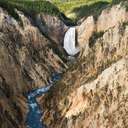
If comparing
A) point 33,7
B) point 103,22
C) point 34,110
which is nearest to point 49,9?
point 33,7

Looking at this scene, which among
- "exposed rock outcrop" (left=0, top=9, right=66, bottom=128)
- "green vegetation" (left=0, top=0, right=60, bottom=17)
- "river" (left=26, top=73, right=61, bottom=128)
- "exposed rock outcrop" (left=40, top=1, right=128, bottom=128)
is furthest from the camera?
"green vegetation" (left=0, top=0, right=60, bottom=17)

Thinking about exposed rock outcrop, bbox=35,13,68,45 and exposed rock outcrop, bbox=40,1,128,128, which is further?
exposed rock outcrop, bbox=35,13,68,45

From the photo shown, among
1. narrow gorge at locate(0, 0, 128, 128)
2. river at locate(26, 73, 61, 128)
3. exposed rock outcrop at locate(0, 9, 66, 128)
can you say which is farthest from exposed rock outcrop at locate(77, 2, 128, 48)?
river at locate(26, 73, 61, 128)

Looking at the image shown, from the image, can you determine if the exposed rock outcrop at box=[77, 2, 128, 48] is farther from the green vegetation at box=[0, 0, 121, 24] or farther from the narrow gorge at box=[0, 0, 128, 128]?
the green vegetation at box=[0, 0, 121, 24]

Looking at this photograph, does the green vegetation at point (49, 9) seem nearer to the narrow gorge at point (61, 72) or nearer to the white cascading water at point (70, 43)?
the narrow gorge at point (61, 72)

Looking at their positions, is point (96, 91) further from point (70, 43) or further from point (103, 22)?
point (70, 43)

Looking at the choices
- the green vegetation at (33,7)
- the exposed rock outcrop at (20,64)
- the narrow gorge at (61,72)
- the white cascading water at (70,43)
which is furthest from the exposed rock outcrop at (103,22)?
the green vegetation at (33,7)

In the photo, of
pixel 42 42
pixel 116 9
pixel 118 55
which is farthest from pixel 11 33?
pixel 118 55

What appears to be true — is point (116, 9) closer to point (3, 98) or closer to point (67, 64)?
point (67, 64)
